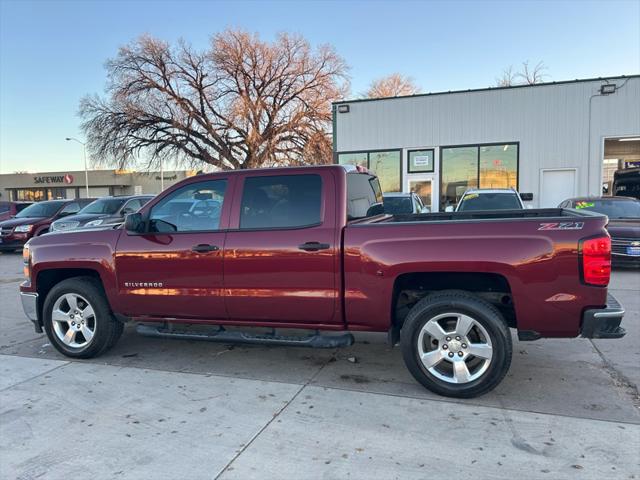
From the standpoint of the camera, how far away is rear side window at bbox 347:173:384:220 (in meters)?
4.45

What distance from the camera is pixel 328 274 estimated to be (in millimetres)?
4148

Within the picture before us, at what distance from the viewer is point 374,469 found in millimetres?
2959

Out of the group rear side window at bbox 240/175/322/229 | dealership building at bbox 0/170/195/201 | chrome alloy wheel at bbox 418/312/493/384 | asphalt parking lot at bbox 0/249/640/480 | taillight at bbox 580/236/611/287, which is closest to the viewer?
asphalt parking lot at bbox 0/249/640/480

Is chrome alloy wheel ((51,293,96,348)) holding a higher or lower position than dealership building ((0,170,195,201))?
lower

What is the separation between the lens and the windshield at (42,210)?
1602cm

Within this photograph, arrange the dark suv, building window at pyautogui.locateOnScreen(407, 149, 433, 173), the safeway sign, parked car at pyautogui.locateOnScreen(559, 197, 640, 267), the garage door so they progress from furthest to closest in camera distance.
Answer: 1. the safeway sign
2. building window at pyautogui.locateOnScreen(407, 149, 433, 173)
3. the garage door
4. the dark suv
5. parked car at pyautogui.locateOnScreen(559, 197, 640, 267)

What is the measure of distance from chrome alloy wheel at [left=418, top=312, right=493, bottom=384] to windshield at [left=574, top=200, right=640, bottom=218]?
8.52 metres

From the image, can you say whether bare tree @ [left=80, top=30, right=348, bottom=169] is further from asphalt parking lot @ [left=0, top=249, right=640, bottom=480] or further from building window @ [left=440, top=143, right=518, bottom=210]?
asphalt parking lot @ [left=0, top=249, right=640, bottom=480]

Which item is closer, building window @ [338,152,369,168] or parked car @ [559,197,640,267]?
parked car @ [559,197,640,267]

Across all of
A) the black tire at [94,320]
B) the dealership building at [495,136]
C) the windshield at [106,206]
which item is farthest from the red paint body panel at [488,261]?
the dealership building at [495,136]

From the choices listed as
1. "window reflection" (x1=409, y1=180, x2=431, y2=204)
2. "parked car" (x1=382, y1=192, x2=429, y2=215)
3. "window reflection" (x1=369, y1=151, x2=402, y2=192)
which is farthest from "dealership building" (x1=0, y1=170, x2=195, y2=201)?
"parked car" (x1=382, y1=192, x2=429, y2=215)

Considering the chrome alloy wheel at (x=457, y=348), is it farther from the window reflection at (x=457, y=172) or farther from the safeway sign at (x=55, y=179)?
the safeway sign at (x=55, y=179)

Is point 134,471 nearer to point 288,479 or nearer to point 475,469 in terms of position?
point 288,479

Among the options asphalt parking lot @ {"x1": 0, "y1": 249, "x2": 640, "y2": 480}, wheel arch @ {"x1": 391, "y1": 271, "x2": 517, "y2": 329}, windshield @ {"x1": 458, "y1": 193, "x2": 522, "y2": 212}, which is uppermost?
windshield @ {"x1": 458, "y1": 193, "x2": 522, "y2": 212}
